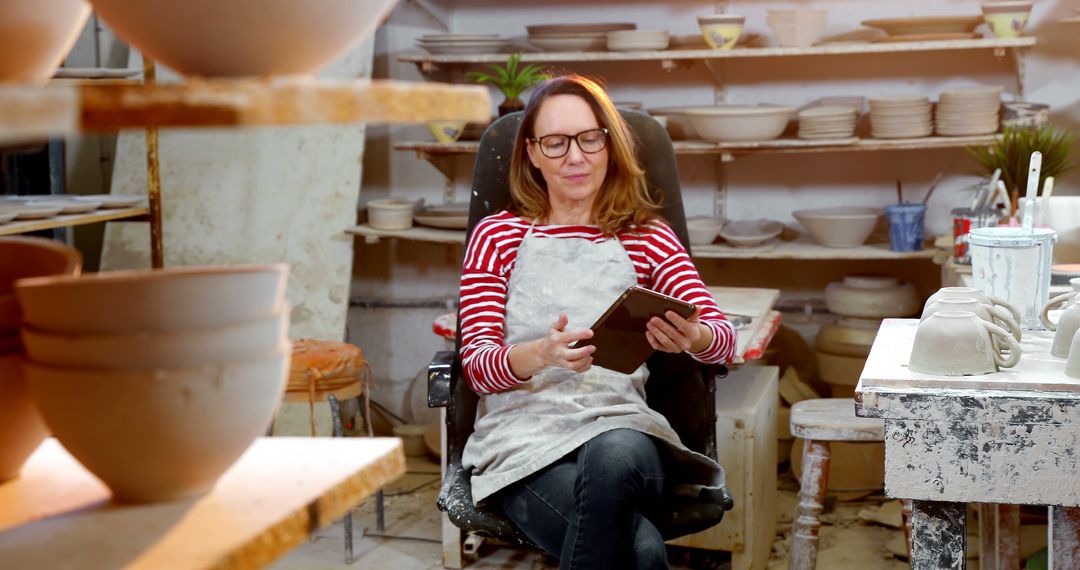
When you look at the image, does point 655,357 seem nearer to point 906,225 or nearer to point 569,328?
point 569,328

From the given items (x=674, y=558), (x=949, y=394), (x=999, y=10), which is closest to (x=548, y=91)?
(x=949, y=394)

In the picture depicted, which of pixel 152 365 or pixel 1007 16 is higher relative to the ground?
pixel 1007 16

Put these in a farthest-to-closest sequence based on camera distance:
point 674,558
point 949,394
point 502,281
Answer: point 674,558 < point 502,281 < point 949,394

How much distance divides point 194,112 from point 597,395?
1.80 metres

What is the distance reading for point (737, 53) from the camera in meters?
4.20

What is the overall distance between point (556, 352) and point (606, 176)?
1.66ft

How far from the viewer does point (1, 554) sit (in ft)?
2.92

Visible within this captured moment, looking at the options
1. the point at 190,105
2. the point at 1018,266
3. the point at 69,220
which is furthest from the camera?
the point at 69,220

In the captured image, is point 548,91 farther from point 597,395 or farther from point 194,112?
point 194,112

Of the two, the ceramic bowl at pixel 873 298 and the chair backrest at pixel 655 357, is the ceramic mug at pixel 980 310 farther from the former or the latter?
the ceramic bowl at pixel 873 298

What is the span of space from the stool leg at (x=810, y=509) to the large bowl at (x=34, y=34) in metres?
2.28

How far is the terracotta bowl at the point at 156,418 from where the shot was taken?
90 centimetres

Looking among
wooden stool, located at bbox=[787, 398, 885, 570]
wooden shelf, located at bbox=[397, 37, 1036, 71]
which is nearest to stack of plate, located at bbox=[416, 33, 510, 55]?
wooden shelf, located at bbox=[397, 37, 1036, 71]

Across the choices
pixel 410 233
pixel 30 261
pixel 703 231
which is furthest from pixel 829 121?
pixel 30 261
